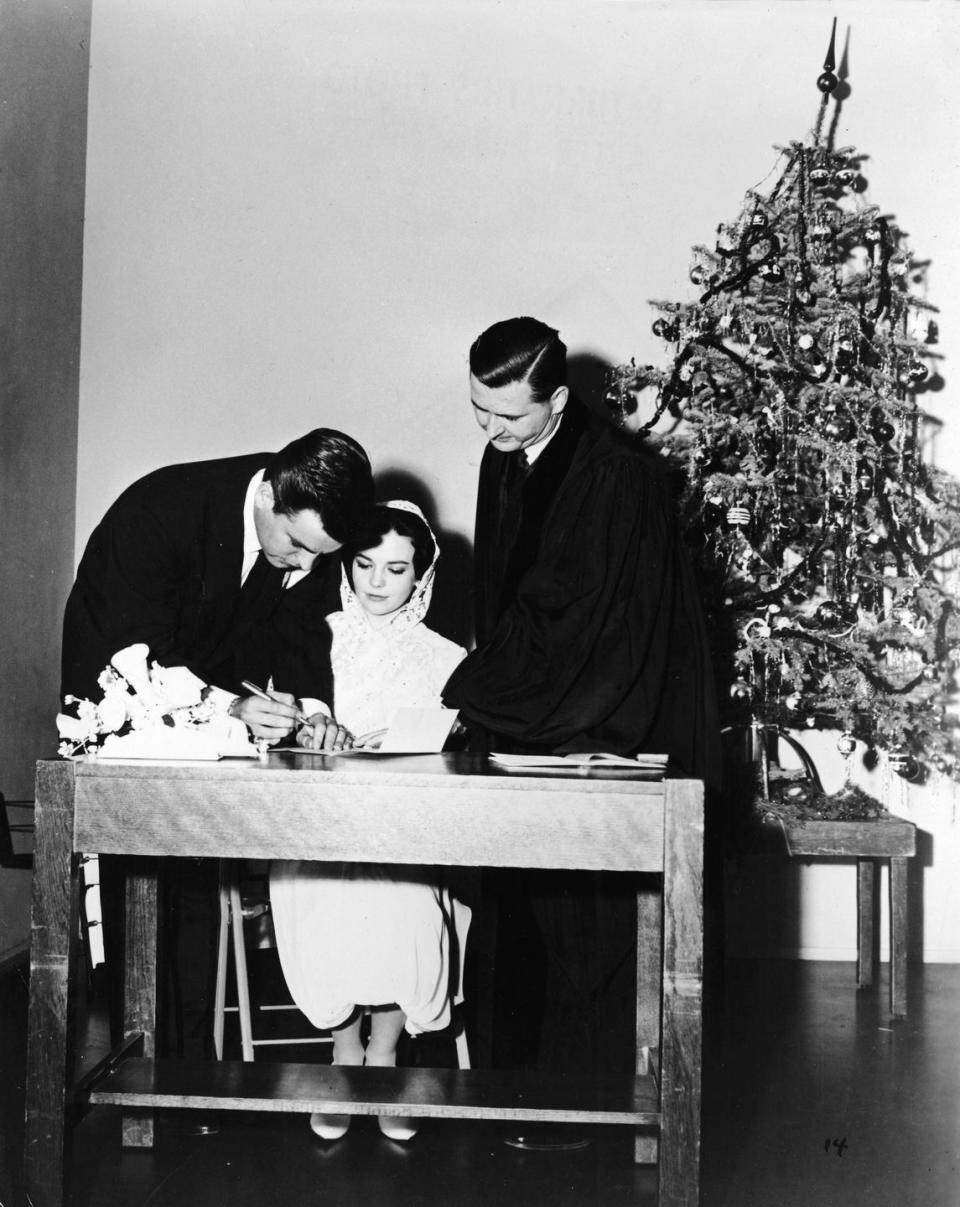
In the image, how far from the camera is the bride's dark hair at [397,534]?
3.30m

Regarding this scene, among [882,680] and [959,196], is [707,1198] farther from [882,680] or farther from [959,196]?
[959,196]

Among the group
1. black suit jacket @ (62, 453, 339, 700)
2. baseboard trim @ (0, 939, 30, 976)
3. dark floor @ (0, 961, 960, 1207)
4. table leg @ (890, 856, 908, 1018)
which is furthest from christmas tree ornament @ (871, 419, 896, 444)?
baseboard trim @ (0, 939, 30, 976)

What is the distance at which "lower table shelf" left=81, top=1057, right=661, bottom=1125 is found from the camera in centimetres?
222

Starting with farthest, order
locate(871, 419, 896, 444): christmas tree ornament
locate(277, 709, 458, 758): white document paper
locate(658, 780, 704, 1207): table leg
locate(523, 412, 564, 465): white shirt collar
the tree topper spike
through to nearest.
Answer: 1. the tree topper spike
2. locate(871, 419, 896, 444): christmas tree ornament
3. locate(523, 412, 564, 465): white shirt collar
4. locate(277, 709, 458, 758): white document paper
5. locate(658, 780, 704, 1207): table leg

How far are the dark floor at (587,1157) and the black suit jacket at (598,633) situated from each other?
855mm

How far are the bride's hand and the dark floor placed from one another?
2.86 feet

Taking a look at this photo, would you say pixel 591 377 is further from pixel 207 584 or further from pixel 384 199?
pixel 207 584

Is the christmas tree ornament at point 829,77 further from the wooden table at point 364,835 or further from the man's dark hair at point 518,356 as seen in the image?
the wooden table at point 364,835

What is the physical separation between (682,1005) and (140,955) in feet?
4.12

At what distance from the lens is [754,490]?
4355mm

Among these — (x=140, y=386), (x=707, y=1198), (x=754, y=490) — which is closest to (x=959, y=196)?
(x=754, y=490)

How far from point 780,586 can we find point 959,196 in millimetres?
1816

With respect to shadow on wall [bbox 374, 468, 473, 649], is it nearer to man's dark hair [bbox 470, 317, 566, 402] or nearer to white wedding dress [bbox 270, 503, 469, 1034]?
man's dark hair [bbox 470, 317, 566, 402]

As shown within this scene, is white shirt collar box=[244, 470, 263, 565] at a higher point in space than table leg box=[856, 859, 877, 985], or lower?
higher
